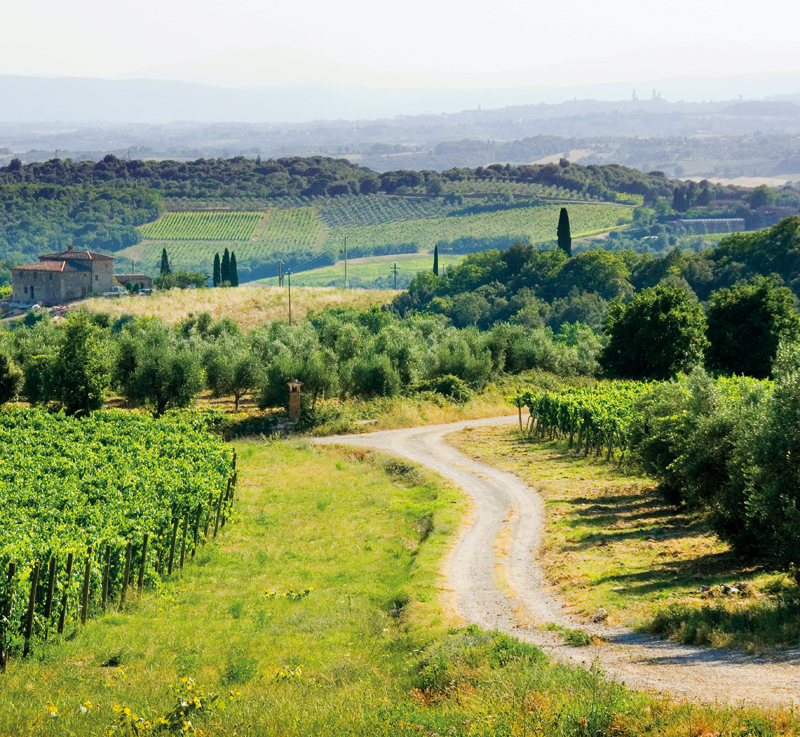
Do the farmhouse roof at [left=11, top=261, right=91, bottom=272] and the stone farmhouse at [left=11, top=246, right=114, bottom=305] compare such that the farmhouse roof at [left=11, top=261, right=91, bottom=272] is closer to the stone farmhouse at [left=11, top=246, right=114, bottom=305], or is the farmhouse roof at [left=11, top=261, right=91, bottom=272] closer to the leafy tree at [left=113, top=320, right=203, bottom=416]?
the stone farmhouse at [left=11, top=246, right=114, bottom=305]

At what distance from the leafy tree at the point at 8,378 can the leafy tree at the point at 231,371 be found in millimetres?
11732

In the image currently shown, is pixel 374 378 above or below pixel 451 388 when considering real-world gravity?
above

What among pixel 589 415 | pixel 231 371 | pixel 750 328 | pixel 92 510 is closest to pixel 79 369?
pixel 231 371

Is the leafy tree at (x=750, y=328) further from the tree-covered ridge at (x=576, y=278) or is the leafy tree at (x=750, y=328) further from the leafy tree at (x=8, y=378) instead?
the leafy tree at (x=8, y=378)

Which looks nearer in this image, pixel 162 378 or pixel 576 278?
pixel 162 378

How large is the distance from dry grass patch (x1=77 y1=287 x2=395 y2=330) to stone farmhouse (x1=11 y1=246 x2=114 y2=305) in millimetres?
5884

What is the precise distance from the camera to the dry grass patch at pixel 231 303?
101 m

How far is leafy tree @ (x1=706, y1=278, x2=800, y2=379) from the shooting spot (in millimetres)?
66750

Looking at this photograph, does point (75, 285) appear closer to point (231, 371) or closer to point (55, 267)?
point (55, 267)

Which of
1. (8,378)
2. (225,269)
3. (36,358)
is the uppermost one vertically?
(225,269)

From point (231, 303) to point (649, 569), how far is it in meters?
83.3

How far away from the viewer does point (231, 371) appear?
60469 mm

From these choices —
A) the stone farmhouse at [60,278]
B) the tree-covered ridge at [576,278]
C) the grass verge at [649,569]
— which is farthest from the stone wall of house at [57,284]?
the grass verge at [649,569]

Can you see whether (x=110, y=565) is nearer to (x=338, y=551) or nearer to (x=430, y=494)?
(x=338, y=551)
